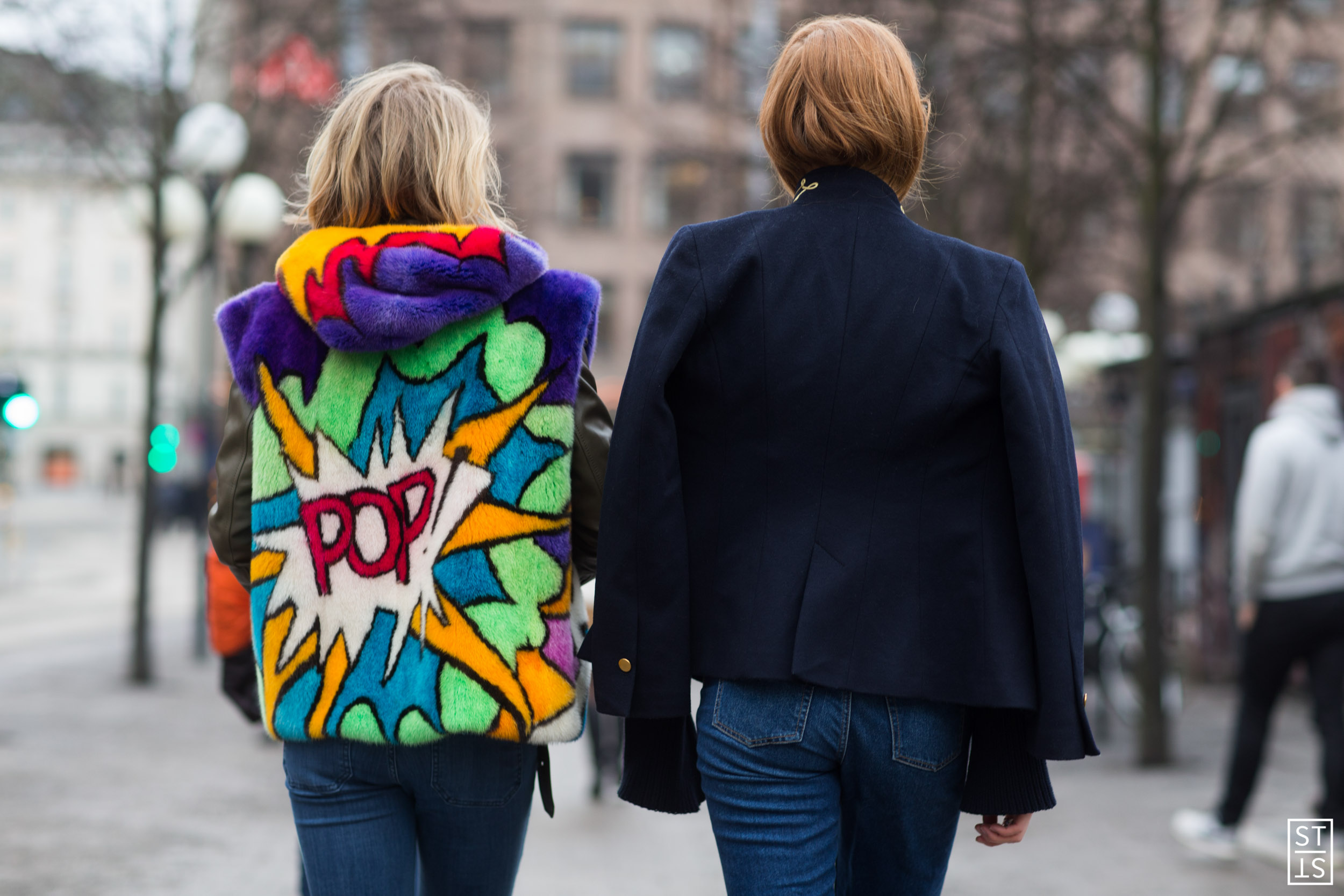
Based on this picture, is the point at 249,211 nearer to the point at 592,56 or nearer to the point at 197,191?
the point at 197,191

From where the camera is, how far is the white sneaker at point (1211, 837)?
214 inches

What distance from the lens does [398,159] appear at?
7.91 feet

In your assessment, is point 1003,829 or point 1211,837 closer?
point 1003,829

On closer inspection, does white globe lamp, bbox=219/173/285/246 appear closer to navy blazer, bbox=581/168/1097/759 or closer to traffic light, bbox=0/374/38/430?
traffic light, bbox=0/374/38/430

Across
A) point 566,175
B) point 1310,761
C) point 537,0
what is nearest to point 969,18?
point 1310,761

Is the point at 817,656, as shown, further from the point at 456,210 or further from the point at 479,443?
the point at 456,210

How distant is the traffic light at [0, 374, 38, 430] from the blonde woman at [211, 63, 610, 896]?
5.38m

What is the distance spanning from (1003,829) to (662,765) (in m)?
0.55

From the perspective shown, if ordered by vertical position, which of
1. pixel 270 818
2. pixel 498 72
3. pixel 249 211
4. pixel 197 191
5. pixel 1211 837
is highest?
pixel 498 72

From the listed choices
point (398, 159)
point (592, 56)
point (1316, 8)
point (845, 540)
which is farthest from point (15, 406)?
point (592, 56)

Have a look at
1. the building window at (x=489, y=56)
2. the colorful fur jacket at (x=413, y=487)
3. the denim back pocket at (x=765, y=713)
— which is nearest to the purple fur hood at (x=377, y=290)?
the colorful fur jacket at (x=413, y=487)

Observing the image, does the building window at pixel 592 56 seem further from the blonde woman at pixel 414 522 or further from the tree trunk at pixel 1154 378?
the blonde woman at pixel 414 522

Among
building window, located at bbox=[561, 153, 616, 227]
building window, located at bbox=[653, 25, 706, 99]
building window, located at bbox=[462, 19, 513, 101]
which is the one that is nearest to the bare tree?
building window, located at bbox=[462, 19, 513, 101]

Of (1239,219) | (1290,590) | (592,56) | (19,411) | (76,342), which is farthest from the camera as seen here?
(76,342)
